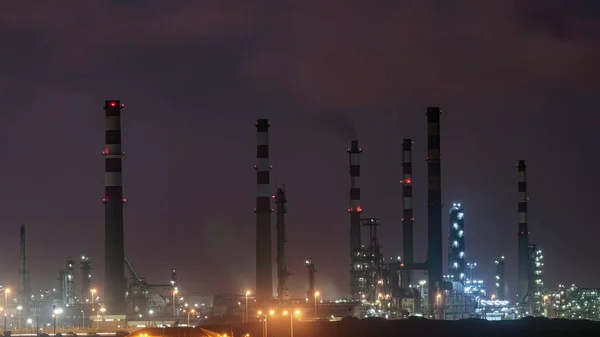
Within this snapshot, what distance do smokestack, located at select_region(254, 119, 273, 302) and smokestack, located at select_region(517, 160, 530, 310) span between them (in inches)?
1462

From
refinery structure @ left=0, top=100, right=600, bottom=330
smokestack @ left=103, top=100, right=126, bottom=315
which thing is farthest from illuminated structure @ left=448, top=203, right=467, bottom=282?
smokestack @ left=103, top=100, right=126, bottom=315

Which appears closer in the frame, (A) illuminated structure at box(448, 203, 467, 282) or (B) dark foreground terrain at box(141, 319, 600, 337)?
(B) dark foreground terrain at box(141, 319, 600, 337)

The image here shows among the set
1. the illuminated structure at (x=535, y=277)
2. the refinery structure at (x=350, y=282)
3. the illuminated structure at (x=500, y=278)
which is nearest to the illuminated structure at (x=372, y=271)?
the refinery structure at (x=350, y=282)

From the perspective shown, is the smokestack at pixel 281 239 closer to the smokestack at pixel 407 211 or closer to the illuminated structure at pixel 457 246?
the smokestack at pixel 407 211

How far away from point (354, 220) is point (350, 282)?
615 cm

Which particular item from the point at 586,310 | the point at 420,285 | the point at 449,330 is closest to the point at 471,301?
the point at 420,285

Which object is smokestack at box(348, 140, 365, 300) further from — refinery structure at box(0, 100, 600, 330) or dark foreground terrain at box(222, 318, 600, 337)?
dark foreground terrain at box(222, 318, 600, 337)

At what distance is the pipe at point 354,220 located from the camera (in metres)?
110

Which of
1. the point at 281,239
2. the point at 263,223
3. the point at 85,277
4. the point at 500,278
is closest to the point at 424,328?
the point at 263,223

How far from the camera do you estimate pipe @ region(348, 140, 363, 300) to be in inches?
4318

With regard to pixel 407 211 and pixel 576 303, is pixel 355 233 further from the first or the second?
pixel 576 303

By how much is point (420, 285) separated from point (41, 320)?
37.0 metres

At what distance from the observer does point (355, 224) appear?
4419 inches

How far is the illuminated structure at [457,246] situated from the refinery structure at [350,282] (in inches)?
3.9
